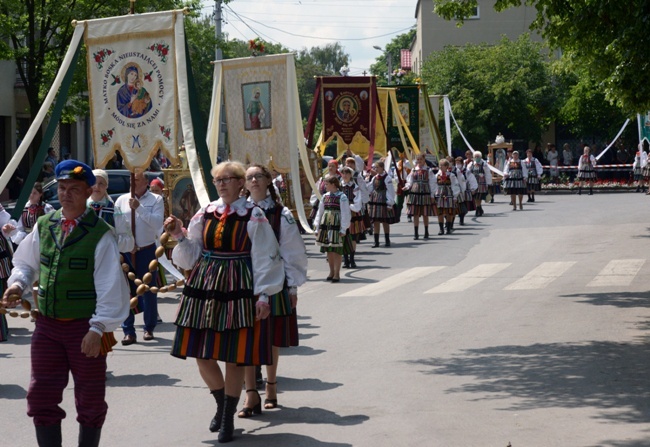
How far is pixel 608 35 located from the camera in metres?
13.2

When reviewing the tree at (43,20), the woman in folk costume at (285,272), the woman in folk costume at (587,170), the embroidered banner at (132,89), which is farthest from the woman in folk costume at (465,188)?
the woman in folk costume at (285,272)

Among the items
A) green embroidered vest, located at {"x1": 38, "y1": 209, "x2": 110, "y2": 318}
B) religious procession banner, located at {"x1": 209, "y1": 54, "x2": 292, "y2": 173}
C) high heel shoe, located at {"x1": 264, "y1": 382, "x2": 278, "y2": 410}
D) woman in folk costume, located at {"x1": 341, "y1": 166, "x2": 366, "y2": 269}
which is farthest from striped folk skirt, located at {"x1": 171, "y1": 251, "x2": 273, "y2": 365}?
woman in folk costume, located at {"x1": 341, "y1": 166, "x2": 366, "y2": 269}

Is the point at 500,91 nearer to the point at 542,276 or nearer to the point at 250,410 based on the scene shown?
the point at 542,276

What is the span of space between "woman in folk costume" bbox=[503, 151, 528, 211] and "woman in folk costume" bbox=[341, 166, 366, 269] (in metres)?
14.1

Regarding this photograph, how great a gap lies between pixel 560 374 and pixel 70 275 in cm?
484

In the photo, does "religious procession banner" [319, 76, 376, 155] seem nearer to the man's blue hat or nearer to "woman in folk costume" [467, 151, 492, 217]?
"woman in folk costume" [467, 151, 492, 217]

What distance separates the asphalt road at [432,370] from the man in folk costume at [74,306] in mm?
1272

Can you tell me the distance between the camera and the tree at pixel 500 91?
52281 mm

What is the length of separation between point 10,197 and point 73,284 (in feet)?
101

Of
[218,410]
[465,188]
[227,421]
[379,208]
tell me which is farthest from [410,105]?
[227,421]

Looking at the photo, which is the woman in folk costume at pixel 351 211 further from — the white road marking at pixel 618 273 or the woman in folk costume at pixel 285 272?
the woman in folk costume at pixel 285 272

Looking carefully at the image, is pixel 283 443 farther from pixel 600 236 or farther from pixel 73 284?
pixel 600 236

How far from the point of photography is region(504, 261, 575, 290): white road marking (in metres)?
15.9

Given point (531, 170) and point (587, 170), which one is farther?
point (587, 170)
